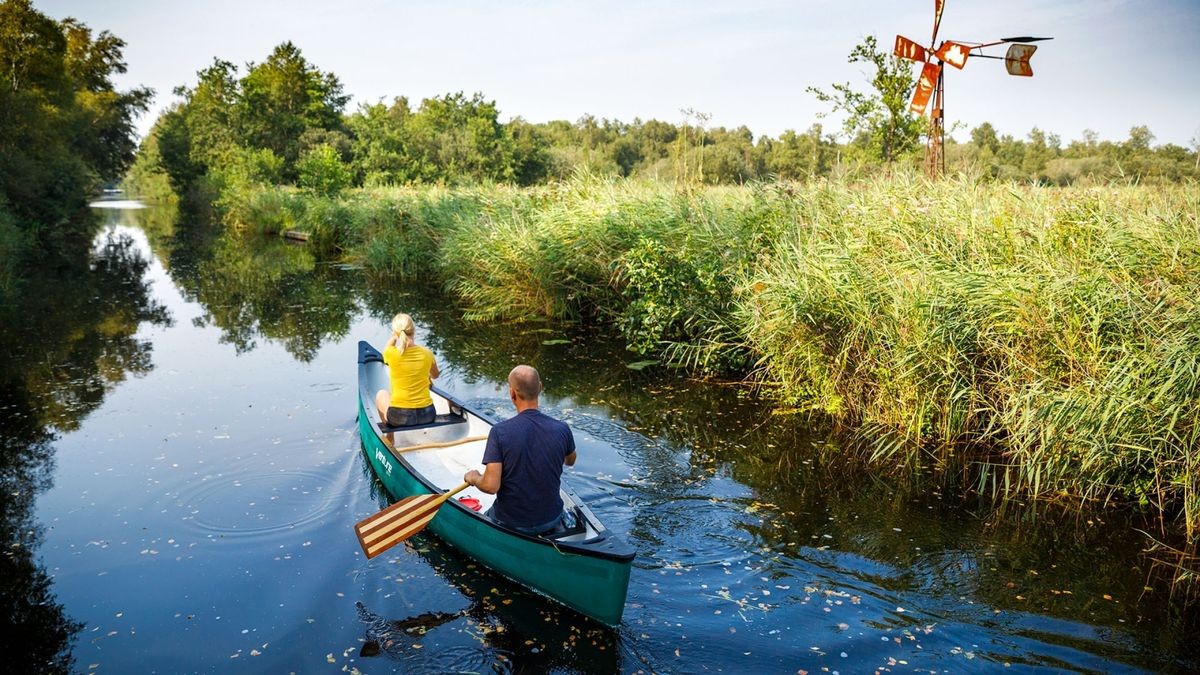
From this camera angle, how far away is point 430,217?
65.3ft

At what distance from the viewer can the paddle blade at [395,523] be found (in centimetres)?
542

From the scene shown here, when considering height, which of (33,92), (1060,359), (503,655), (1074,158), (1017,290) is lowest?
(503,655)

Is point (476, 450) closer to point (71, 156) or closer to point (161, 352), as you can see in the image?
point (161, 352)

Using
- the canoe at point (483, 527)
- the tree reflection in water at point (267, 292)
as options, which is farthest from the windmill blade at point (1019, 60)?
the tree reflection in water at point (267, 292)

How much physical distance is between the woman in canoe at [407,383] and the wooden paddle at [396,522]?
1993 mm

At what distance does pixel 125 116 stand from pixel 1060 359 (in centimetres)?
5170

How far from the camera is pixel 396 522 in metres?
5.53

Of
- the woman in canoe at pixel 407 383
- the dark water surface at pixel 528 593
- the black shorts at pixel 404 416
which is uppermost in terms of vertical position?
the woman in canoe at pixel 407 383

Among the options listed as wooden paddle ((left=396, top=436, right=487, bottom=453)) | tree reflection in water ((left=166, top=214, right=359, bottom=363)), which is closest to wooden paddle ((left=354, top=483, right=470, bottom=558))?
wooden paddle ((left=396, top=436, right=487, bottom=453))

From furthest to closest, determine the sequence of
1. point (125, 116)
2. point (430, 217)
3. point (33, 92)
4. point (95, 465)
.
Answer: point (125, 116) < point (33, 92) < point (430, 217) < point (95, 465)

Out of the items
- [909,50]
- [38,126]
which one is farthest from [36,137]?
[909,50]

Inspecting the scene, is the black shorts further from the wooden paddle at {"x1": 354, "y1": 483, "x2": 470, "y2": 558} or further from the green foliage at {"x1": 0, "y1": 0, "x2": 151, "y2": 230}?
the green foliage at {"x1": 0, "y1": 0, "x2": 151, "y2": 230}

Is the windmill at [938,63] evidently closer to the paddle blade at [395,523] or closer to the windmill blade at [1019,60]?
the windmill blade at [1019,60]

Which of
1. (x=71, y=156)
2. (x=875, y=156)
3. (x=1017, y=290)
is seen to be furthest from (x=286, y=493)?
(x=71, y=156)
